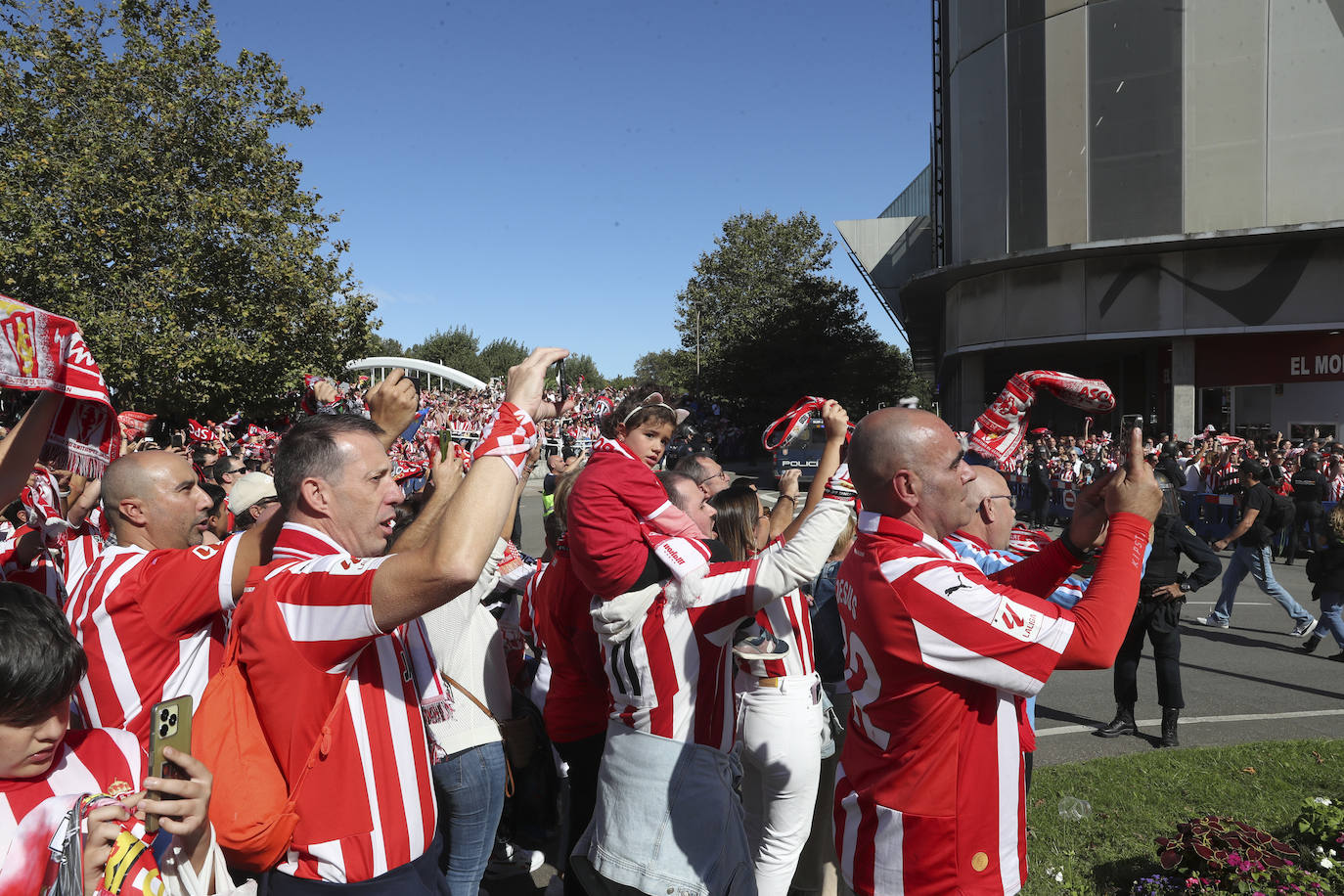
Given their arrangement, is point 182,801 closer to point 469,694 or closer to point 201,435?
point 469,694

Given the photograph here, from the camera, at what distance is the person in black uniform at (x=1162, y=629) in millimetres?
6242

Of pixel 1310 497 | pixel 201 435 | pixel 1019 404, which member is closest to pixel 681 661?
pixel 1019 404

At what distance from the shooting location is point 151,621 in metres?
2.48

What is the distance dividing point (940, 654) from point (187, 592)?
2.07 m

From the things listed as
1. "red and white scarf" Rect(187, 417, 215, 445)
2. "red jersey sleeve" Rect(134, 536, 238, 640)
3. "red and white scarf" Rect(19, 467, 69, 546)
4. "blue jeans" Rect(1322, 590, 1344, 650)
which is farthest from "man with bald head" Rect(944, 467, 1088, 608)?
"red and white scarf" Rect(187, 417, 215, 445)

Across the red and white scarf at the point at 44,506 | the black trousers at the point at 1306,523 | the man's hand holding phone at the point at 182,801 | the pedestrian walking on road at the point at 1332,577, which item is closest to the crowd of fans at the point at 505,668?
the man's hand holding phone at the point at 182,801

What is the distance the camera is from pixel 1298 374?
81.4 feet

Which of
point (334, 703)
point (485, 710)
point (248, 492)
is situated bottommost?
point (485, 710)

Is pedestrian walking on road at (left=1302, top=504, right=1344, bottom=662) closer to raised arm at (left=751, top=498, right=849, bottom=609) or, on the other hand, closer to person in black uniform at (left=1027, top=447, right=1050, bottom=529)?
raised arm at (left=751, top=498, right=849, bottom=609)

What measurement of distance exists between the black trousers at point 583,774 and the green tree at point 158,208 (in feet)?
62.9

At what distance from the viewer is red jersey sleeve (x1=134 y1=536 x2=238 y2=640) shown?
245 centimetres

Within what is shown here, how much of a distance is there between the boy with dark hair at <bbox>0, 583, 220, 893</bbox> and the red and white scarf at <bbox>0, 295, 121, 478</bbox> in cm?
98

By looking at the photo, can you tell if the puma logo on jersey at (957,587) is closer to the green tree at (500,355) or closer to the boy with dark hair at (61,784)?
the boy with dark hair at (61,784)

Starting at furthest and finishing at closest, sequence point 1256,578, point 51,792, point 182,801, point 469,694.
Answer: point 1256,578 < point 469,694 < point 51,792 < point 182,801
